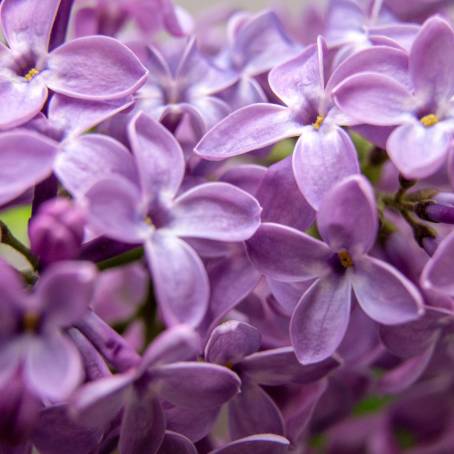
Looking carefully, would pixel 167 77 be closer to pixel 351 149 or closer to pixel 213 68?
pixel 213 68

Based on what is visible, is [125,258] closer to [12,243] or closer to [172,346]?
[12,243]

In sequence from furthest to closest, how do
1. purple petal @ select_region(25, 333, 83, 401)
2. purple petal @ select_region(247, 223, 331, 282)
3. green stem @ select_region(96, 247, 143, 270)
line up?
green stem @ select_region(96, 247, 143, 270) → purple petal @ select_region(247, 223, 331, 282) → purple petal @ select_region(25, 333, 83, 401)

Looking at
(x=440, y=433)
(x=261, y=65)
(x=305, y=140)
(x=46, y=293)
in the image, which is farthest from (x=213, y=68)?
(x=440, y=433)

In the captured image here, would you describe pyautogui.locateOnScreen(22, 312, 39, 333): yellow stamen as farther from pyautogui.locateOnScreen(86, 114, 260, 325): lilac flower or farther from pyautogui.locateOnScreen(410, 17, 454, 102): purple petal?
pyautogui.locateOnScreen(410, 17, 454, 102): purple petal

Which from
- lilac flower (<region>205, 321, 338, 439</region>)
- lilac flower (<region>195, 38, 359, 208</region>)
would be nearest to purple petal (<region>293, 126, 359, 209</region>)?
Answer: lilac flower (<region>195, 38, 359, 208</region>)

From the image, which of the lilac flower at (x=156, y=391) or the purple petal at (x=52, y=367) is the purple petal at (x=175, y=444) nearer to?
the lilac flower at (x=156, y=391)

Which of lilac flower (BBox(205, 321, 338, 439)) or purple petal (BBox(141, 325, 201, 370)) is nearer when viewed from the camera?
purple petal (BBox(141, 325, 201, 370))

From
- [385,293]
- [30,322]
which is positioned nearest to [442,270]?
[385,293]
